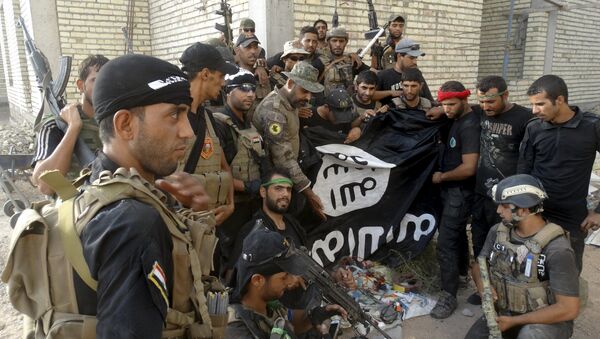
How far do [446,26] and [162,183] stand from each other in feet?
24.4

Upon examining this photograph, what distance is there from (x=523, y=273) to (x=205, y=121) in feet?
7.89

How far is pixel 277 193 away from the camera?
3.34 metres

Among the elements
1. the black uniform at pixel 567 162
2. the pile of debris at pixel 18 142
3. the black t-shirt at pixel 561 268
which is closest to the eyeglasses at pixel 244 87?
the black uniform at pixel 567 162

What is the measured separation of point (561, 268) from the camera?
267 centimetres

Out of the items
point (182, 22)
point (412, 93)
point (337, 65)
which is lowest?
point (412, 93)

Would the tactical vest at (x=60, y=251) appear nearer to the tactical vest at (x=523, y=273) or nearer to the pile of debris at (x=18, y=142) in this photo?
the tactical vest at (x=523, y=273)

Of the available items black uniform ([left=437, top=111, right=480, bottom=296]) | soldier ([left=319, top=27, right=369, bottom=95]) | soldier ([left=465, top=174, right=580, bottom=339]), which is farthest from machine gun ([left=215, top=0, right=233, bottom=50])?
soldier ([left=465, top=174, right=580, bottom=339])

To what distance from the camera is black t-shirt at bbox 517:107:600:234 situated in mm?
3232

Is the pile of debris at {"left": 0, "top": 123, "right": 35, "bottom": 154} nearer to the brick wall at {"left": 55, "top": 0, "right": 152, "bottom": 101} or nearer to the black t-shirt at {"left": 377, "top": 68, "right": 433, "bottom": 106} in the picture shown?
the brick wall at {"left": 55, "top": 0, "right": 152, "bottom": 101}

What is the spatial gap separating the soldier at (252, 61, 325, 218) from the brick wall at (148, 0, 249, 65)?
2910 mm

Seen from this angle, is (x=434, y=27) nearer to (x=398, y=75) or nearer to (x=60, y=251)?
(x=398, y=75)

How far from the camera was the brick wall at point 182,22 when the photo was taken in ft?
22.1

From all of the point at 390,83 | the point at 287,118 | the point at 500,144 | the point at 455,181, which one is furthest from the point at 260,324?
the point at 390,83

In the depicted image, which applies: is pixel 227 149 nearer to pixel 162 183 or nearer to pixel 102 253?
pixel 162 183
